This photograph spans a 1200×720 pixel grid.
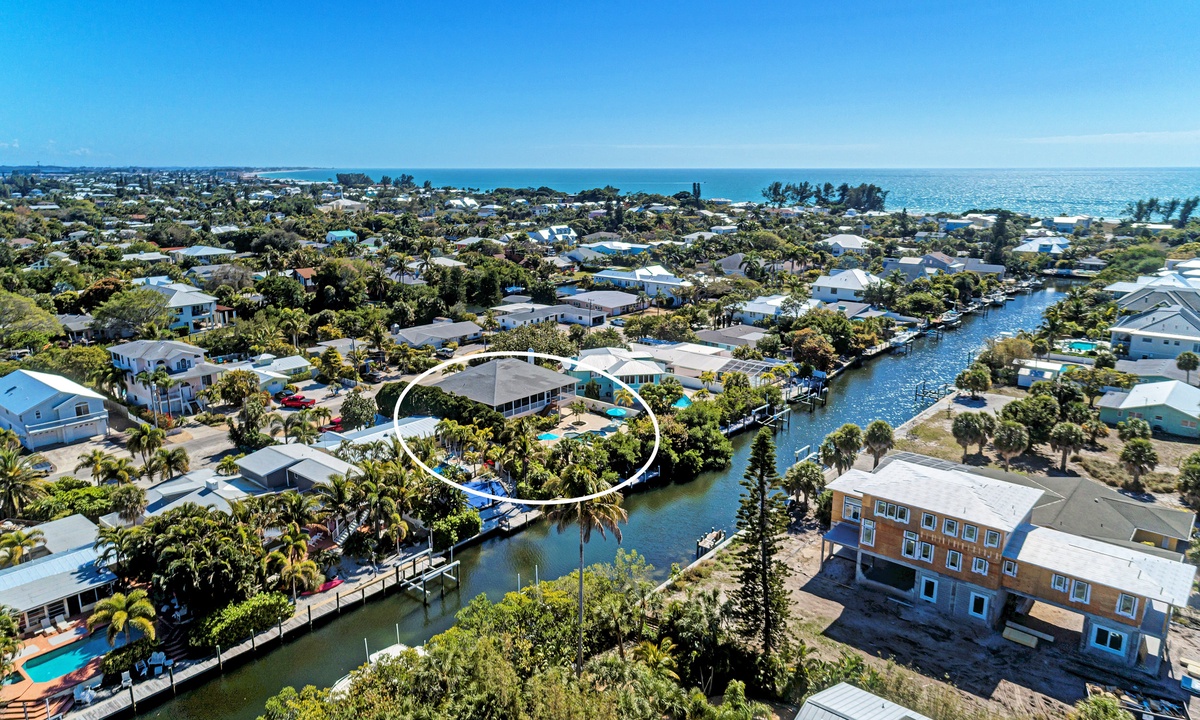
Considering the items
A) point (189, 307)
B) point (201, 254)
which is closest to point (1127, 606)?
point (189, 307)

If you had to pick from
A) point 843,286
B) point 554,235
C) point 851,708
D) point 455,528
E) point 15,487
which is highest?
point 554,235

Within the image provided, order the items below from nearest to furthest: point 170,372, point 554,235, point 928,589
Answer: point 928,589, point 170,372, point 554,235

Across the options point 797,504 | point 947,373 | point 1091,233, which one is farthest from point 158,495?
point 1091,233

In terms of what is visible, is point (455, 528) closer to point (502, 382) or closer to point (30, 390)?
point (502, 382)

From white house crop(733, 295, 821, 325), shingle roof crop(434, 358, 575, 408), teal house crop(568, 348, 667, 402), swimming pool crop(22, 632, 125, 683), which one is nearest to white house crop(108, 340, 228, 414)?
shingle roof crop(434, 358, 575, 408)

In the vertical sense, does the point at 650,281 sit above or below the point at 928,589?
above

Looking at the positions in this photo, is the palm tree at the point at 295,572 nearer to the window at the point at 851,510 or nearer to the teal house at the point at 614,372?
the window at the point at 851,510
